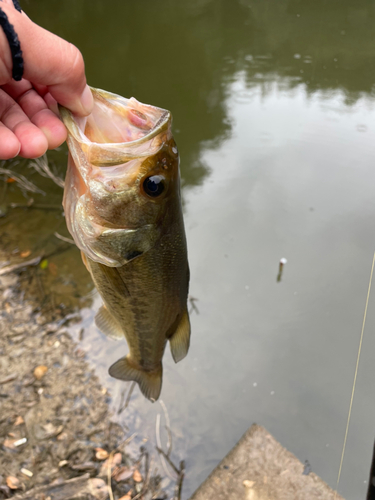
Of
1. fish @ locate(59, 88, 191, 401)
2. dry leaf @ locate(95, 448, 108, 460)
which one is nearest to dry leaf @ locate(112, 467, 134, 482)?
dry leaf @ locate(95, 448, 108, 460)

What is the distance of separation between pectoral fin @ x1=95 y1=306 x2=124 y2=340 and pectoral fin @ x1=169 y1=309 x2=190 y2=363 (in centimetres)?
34

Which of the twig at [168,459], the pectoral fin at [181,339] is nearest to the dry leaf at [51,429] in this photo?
the twig at [168,459]

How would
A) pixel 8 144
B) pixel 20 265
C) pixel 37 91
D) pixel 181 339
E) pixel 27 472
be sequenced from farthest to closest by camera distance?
pixel 20 265
pixel 27 472
pixel 181 339
pixel 37 91
pixel 8 144

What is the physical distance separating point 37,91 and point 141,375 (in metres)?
1.51

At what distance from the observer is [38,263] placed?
4133 mm

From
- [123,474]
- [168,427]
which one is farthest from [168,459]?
[123,474]

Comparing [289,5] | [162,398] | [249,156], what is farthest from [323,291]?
[289,5]

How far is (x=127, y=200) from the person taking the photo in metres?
1.37

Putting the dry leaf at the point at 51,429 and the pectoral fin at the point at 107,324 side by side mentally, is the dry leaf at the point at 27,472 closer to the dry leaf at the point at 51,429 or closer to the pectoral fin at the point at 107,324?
the dry leaf at the point at 51,429

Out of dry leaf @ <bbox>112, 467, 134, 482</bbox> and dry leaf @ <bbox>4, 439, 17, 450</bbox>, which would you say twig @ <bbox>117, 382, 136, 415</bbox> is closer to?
dry leaf @ <bbox>112, 467, 134, 482</bbox>

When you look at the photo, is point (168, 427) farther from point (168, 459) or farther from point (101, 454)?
point (101, 454)

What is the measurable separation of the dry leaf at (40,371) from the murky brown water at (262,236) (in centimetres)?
40

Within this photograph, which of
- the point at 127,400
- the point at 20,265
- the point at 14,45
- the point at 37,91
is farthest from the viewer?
the point at 20,265

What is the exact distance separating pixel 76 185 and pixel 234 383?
2.51 m
